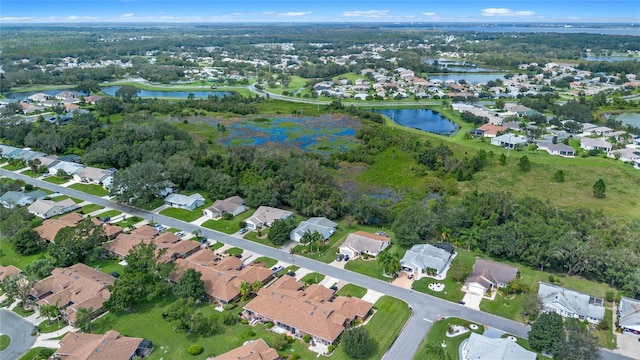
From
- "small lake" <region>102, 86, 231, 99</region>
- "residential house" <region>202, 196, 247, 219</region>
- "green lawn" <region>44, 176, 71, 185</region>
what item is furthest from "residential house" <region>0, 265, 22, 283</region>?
"small lake" <region>102, 86, 231, 99</region>

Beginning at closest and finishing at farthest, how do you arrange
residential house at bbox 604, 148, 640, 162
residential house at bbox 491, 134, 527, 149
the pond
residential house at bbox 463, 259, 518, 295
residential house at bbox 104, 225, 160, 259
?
residential house at bbox 463, 259, 518, 295 → residential house at bbox 104, 225, 160, 259 → residential house at bbox 604, 148, 640, 162 → residential house at bbox 491, 134, 527, 149 → the pond

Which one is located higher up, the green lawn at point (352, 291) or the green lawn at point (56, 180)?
the green lawn at point (56, 180)

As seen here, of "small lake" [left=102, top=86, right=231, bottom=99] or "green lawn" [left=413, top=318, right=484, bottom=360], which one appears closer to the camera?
"green lawn" [left=413, top=318, right=484, bottom=360]

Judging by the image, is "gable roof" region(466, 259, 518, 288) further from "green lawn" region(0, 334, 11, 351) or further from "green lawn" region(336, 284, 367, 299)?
"green lawn" region(0, 334, 11, 351)

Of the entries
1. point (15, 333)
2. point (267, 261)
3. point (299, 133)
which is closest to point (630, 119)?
point (299, 133)

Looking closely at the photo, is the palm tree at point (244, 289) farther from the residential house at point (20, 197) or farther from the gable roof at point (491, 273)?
the residential house at point (20, 197)

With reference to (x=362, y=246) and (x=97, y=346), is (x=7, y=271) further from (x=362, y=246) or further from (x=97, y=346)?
(x=362, y=246)

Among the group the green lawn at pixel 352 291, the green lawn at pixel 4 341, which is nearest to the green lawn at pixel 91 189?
the green lawn at pixel 4 341

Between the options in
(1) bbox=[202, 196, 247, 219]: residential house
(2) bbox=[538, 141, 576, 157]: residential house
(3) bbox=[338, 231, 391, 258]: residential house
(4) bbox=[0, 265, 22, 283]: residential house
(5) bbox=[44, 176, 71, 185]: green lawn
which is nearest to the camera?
(4) bbox=[0, 265, 22, 283]: residential house
